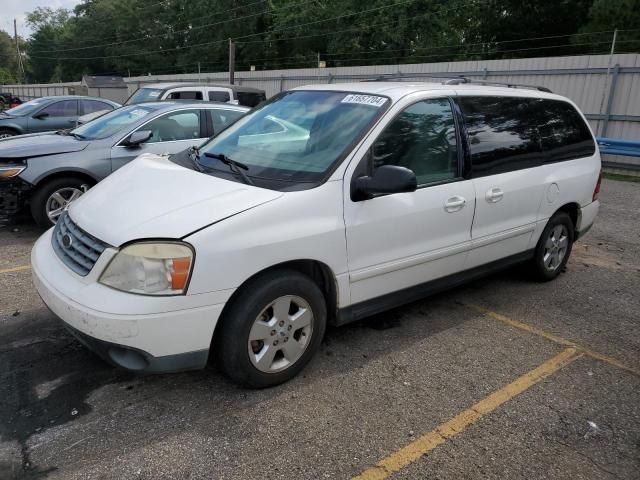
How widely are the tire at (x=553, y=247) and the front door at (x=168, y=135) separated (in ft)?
13.9

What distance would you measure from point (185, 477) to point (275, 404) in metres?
0.71

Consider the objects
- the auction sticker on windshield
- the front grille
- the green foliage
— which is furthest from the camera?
the green foliage

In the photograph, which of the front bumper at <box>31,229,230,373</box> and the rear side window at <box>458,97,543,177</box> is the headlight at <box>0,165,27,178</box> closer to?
the front bumper at <box>31,229,230,373</box>

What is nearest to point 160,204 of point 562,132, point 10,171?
point 562,132

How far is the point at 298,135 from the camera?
12.3 feet

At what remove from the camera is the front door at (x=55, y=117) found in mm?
12703

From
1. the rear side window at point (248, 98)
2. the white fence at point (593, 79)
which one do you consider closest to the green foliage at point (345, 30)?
the white fence at point (593, 79)

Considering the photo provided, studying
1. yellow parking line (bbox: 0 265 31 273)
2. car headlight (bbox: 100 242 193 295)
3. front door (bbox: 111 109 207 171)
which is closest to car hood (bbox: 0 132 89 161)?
front door (bbox: 111 109 207 171)

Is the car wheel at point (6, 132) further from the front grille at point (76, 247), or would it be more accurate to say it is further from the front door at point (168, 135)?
the front grille at point (76, 247)

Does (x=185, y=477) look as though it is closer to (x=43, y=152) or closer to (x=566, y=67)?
(x=43, y=152)

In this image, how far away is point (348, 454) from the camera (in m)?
2.70

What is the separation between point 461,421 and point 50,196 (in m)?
5.30

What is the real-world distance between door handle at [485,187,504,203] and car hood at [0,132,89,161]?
4.81 metres

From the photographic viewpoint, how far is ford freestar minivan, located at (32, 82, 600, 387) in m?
2.77
